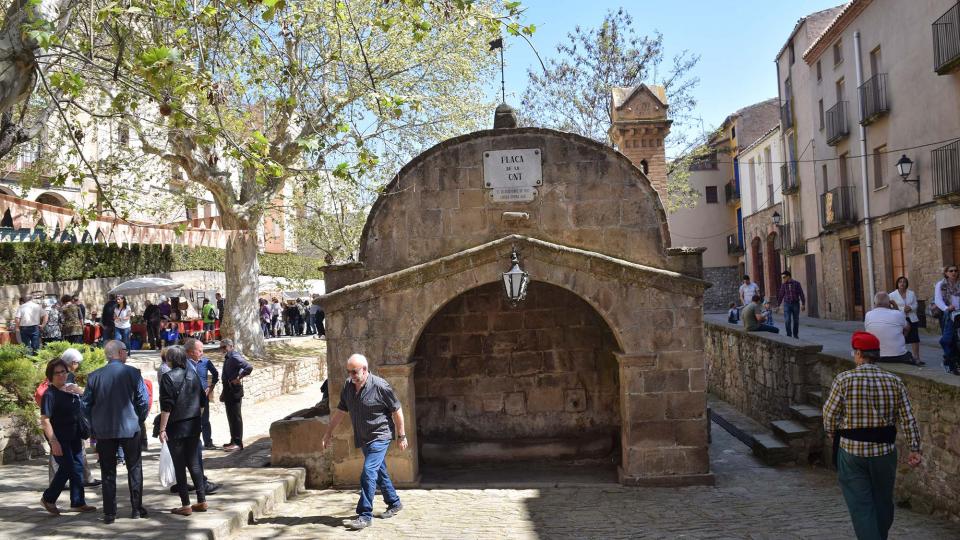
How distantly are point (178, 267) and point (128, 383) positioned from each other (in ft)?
75.6

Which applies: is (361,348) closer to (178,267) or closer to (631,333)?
(631,333)

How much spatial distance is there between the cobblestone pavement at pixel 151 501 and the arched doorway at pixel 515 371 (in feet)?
8.66

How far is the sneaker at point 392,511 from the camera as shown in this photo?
26.5ft

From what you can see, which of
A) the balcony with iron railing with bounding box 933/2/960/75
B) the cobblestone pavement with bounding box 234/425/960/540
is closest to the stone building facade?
the cobblestone pavement with bounding box 234/425/960/540

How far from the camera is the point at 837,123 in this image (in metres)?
24.1

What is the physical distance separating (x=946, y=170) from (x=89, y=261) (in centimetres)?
2266

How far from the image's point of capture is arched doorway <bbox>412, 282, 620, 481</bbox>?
11367 millimetres

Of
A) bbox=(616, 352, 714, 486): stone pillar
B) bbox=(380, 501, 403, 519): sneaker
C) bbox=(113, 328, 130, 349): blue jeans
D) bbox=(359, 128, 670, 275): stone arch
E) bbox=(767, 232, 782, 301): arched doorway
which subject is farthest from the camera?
bbox=(767, 232, 782, 301): arched doorway

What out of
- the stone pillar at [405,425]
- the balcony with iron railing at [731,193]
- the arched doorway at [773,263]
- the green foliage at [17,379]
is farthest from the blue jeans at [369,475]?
the balcony with iron railing at [731,193]

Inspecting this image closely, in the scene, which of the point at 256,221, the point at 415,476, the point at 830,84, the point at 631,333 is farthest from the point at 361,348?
the point at 830,84

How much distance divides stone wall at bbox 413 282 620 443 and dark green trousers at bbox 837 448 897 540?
5744 millimetres

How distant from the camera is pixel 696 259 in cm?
961

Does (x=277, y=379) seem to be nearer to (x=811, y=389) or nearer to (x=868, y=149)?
(x=811, y=389)

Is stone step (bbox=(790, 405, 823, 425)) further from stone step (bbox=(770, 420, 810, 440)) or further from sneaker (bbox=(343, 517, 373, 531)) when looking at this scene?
sneaker (bbox=(343, 517, 373, 531))
